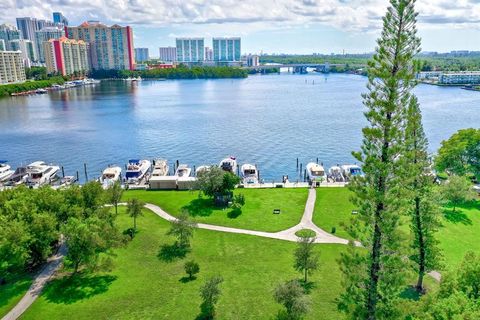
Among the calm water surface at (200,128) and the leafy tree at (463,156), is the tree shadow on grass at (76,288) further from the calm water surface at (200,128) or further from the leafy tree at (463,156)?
the leafy tree at (463,156)

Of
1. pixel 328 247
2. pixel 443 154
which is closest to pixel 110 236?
pixel 328 247

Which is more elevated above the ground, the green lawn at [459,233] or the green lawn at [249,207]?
the green lawn at [459,233]

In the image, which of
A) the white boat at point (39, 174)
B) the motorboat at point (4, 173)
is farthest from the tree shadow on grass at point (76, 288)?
the motorboat at point (4, 173)

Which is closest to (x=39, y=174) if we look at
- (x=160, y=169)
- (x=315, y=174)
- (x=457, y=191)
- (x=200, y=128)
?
(x=160, y=169)

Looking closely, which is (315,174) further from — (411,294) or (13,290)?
(13,290)

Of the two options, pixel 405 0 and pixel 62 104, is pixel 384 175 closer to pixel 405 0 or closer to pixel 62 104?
pixel 405 0

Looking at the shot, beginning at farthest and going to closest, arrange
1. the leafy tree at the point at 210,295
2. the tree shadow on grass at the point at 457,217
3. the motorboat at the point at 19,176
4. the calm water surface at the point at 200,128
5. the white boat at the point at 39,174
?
the calm water surface at the point at 200,128, the motorboat at the point at 19,176, the white boat at the point at 39,174, the tree shadow on grass at the point at 457,217, the leafy tree at the point at 210,295
